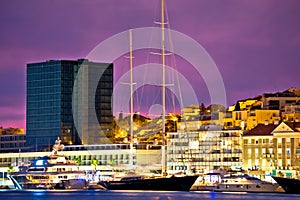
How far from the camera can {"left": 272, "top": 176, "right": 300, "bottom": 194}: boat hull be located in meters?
113

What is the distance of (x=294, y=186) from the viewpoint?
114 m

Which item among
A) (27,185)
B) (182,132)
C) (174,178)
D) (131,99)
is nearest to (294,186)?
(174,178)

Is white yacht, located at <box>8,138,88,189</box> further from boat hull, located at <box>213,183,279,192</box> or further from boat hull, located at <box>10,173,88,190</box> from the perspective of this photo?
boat hull, located at <box>213,183,279,192</box>

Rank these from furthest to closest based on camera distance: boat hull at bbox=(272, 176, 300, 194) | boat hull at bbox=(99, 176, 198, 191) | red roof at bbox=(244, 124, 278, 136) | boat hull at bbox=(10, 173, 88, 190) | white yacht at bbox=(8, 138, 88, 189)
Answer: red roof at bbox=(244, 124, 278, 136), white yacht at bbox=(8, 138, 88, 189), boat hull at bbox=(10, 173, 88, 190), boat hull at bbox=(99, 176, 198, 191), boat hull at bbox=(272, 176, 300, 194)

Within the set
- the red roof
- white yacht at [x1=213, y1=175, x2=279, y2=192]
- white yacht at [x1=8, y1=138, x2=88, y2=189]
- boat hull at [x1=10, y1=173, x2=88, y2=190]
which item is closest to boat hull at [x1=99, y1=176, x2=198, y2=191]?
white yacht at [x1=213, y1=175, x2=279, y2=192]

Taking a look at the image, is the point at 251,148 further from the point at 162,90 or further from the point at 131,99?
the point at 162,90

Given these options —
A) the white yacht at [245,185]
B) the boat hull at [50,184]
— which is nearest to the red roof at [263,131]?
the white yacht at [245,185]

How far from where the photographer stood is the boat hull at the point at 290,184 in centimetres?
11347

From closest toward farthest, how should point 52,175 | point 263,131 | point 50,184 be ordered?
point 50,184, point 52,175, point 263,131

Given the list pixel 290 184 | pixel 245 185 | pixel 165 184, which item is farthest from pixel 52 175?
pixel 290 184

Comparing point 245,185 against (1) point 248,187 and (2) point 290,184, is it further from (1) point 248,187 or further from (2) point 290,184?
(2) point 290,184

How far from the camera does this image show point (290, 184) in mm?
114312

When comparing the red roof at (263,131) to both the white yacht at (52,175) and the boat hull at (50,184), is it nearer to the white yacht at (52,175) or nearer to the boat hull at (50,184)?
the white yacht at (52,175)

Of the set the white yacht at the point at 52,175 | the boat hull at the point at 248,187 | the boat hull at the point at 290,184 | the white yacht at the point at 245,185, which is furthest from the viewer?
the white yacht at the point at 52,175
